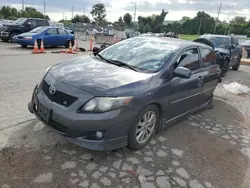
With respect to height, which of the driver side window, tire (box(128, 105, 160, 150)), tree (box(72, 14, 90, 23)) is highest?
tree (box(72, 14, 90, 23))

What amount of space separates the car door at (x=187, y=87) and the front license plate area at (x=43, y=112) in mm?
1832

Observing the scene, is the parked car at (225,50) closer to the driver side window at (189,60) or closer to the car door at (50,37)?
the driver side window at (189,60)

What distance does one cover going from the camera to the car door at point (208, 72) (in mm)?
4715

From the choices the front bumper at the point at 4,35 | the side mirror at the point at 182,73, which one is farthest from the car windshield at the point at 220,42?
the front bumper at the point at 4,35

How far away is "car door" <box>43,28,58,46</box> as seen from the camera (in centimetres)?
1440

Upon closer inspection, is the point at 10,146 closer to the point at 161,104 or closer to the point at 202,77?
the point at 161,104

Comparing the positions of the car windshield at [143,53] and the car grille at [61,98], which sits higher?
the car windshield at [143,53]

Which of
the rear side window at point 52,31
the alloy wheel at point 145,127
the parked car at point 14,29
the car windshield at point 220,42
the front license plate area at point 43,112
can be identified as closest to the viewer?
the front license plate area at point 43,112

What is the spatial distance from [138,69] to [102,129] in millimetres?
1212

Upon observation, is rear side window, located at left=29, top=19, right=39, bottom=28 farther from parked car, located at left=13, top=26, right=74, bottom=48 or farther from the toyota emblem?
the toyota emblem

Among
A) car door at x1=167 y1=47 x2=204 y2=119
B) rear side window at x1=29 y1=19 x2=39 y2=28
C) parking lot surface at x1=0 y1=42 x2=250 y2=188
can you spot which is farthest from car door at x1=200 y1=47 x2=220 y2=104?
rear side window at x1=29 y1=19 x2=39 y2=28

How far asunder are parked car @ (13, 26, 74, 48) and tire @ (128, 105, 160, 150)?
1209cm

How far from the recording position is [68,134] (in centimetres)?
286

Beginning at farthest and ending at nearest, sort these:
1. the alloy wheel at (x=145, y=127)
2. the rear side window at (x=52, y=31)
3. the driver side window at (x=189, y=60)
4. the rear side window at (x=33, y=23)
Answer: the rear side window at (x=33, y=23) → the rear side window at (x=52, y=31) → the driver side window at (x=189, y=60) → the alloy wheel at (x=145, y=127)
